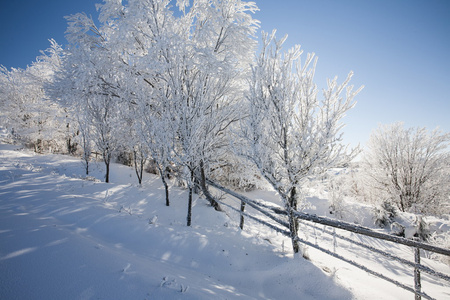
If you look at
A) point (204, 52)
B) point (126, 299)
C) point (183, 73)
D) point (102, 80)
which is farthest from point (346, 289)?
point (102, 80)

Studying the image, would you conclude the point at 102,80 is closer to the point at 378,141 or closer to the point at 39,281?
the point at 39,281

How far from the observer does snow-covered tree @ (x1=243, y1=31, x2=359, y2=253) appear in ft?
11.1

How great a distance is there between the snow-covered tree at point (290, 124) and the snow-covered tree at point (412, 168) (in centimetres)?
1182

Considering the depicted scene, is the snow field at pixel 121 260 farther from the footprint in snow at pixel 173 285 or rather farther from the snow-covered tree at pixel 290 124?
the snow-covered tree at pixel 290 124

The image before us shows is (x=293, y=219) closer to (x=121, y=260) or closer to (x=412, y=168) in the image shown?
(x=121, y=260)

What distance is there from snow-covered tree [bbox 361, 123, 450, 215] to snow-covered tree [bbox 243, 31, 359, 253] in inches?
465

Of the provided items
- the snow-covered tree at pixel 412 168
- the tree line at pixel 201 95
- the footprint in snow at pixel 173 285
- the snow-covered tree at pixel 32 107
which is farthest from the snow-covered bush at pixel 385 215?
the snow-covered tree at pixel 32 107

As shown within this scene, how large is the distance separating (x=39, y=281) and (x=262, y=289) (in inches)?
110

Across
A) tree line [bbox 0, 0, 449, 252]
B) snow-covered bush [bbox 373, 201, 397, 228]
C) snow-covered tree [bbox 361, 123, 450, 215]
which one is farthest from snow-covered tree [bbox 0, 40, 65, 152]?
snow-covered tree [bbox 361, 123, 450, 215]

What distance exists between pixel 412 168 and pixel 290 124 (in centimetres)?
1399

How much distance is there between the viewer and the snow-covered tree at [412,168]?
10922 millimetres

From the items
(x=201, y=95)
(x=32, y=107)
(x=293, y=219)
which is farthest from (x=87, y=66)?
(x=32, y=107)

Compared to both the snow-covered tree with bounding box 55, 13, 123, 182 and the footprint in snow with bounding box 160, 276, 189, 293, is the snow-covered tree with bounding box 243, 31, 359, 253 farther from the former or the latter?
the snow-covered tree with bounding box 55, 13, 123, 182

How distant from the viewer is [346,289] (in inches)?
107
